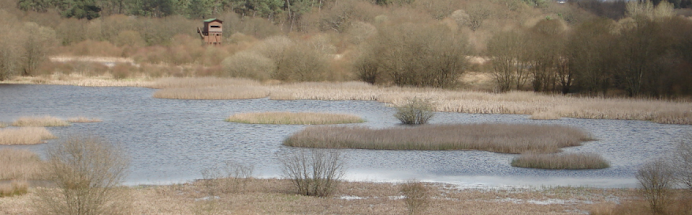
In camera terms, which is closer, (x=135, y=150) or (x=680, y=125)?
(x=135, y=150)

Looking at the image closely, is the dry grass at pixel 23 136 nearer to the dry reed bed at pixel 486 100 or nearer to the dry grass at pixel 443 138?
the dry grass at pixel 443 138

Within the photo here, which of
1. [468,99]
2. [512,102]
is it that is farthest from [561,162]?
[468,99]

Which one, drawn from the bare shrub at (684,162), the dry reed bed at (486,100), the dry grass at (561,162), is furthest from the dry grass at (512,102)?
the dry grass at (561,162)

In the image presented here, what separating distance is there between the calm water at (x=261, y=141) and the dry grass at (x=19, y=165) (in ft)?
8.51

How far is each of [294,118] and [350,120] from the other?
317 centimetres

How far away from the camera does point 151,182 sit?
63.9 feet

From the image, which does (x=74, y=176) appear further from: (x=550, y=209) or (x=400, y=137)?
(x=400, y=137)

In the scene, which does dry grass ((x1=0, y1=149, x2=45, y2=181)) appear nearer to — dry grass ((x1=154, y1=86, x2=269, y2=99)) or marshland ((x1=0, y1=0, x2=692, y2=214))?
marshland ((x1=0, y1=0, x2=692, y2=214))

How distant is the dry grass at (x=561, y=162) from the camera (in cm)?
2288

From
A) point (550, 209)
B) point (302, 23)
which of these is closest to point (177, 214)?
point (550, 209)

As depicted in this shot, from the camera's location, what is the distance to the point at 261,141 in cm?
2925

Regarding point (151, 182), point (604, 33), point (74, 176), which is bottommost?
point (151, 182)

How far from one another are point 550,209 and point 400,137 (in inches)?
542

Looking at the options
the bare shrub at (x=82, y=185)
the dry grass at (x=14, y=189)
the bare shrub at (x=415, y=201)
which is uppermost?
the bare shrub at (x=82, y=185)
